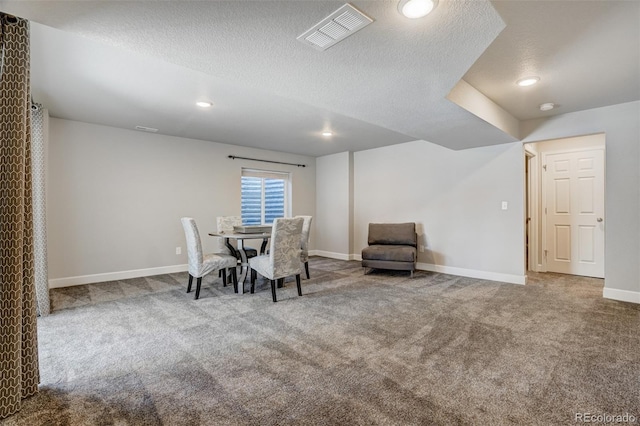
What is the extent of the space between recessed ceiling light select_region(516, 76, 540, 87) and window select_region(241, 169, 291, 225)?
4.72 m

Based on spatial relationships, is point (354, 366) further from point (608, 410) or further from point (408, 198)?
point (408, 198)

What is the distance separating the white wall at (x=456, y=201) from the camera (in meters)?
4.47

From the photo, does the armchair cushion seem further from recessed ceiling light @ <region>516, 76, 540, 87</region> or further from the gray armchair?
recessed ceiling light @ <region>516, 76, 540, 87</region>

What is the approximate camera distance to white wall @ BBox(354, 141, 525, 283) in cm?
447

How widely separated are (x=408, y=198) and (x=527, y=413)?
4376 mm

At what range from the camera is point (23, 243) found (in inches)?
66.9

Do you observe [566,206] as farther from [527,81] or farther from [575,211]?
[527,81]

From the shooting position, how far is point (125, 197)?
186 inches

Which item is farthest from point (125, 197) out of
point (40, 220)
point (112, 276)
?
point (40, 220)

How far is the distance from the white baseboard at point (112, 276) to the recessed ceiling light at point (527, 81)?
5.43m

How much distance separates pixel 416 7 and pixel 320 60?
2.30 ft

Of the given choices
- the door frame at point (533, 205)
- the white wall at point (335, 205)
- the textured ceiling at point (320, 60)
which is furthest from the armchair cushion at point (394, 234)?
the door frame at point (533, 205)

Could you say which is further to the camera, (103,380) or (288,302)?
(288,302)

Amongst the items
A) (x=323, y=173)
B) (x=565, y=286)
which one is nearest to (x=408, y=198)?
(x=323, y=173)
